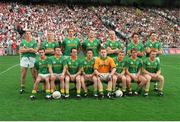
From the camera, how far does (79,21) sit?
40344 mm

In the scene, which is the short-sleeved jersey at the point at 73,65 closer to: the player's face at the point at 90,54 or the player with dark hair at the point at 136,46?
the player's face at the point at 90,54

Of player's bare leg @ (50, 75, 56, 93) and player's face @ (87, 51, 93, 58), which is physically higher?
player's face @ (87, 51, 93, 58)

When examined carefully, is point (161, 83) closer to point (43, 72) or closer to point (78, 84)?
point (78, 84)

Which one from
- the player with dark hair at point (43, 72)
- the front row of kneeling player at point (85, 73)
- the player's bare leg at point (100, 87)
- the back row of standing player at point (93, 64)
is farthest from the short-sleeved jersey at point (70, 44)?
the player's bare leg at point (100, 87)

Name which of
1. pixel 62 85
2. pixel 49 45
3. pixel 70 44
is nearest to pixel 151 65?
pixel 70 44

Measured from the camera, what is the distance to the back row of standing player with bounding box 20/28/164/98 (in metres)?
12.6

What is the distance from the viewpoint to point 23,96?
1303 cm

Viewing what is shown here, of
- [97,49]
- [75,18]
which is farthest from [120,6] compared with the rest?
[97,49]

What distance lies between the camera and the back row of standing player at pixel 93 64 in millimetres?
12594

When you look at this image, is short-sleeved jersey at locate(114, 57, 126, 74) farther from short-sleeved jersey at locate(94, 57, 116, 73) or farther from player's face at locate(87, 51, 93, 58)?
player's face at locate(87, 51, 93, 58)

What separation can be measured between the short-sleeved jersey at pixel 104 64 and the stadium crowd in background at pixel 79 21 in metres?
18.7

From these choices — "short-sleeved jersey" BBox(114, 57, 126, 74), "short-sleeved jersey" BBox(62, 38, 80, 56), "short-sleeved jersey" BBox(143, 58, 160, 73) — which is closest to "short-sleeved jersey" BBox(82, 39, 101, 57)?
"short-sleeved jersey" BBox(62, 38, 80, 56)

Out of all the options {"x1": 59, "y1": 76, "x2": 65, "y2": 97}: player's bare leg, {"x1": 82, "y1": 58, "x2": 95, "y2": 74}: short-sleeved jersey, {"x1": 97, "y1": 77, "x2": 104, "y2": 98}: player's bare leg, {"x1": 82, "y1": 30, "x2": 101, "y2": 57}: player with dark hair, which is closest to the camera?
{"x1": 59, "y1": 76, "x2": 65, "y2": 97}: player's bare leg

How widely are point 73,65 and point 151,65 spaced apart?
2.22 metres
